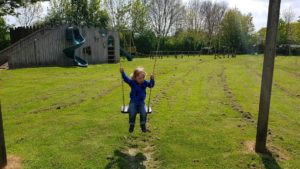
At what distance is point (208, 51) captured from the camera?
5544 centimetres

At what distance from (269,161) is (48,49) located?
67.5 feet

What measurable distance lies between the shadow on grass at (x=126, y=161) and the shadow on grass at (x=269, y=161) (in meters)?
2.03

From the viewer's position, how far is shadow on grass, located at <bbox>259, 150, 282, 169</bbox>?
4984mm

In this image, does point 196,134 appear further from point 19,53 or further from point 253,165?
point 19,53

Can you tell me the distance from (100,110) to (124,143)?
2872mm

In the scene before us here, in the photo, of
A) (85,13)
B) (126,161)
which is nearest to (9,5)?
(126,161)

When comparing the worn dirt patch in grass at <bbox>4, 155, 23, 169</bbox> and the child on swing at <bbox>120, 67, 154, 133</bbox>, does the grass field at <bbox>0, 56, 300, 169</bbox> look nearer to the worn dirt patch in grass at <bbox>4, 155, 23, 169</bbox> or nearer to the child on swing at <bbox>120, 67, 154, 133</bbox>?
the worn dirt patch in grass at <bbox>4, 155, 23, 169</bbox>

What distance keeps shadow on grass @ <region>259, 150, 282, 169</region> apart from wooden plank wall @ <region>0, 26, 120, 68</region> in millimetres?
18309

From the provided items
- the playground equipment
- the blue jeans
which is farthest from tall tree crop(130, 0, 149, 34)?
the blue jeans

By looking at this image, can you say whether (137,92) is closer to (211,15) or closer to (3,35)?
(3,35)

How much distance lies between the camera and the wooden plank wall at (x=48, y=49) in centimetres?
2036

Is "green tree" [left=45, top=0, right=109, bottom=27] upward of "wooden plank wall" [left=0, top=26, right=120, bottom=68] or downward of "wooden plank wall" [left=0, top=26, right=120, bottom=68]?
upward

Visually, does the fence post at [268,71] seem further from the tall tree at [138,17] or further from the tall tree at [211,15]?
the tall tree at [211,15]

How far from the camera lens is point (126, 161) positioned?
5160mm
